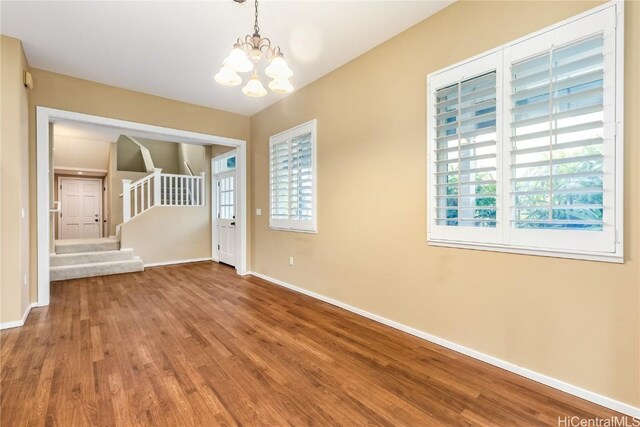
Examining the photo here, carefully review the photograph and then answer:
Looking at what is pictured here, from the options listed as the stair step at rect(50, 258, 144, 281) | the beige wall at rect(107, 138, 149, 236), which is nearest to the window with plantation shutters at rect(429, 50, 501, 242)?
the stair step at rect(50, 258, 144, 281)

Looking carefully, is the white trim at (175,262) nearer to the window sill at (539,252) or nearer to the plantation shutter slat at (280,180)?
the plantation shutter slat at (280,180)

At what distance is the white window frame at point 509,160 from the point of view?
5.40 ft

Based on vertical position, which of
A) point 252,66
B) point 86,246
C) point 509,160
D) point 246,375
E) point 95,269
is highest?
point 252,66

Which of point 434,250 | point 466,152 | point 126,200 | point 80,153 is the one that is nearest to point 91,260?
point 126,200

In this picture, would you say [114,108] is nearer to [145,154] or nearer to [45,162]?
[45,162]

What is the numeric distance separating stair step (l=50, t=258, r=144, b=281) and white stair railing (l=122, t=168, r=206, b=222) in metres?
0.98

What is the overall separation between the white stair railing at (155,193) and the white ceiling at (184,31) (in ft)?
9.52

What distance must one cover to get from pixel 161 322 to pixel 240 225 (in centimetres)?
233

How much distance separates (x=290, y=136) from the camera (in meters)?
4.22

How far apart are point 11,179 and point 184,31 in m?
2.31

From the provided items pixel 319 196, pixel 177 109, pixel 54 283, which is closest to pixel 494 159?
pixel 319 196

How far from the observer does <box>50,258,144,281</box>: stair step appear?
16.1 ft

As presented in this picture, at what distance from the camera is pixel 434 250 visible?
8.34 ft

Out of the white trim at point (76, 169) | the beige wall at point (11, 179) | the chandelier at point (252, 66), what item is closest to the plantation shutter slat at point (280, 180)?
the chandelier at point (252, 66)
